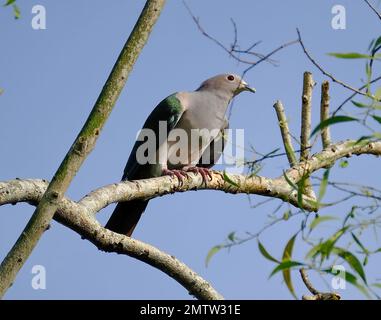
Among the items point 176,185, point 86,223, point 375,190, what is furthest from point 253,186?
point 375,190

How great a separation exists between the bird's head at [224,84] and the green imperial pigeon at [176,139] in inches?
2.9

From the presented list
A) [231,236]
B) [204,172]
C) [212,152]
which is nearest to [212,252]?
[231,236]

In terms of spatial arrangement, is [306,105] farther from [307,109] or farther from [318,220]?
[318,220]

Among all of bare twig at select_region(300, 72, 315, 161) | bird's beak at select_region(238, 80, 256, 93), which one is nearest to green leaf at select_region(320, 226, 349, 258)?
bare twig at select_region(300, 72, 315, 161)

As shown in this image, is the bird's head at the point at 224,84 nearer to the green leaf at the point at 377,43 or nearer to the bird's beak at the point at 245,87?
the bird's beak at the point at 245,87

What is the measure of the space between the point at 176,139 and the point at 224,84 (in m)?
0.79

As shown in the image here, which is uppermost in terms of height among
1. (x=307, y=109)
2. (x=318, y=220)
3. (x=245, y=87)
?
(x=245, y=87)

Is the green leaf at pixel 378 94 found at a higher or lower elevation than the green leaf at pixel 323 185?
higher

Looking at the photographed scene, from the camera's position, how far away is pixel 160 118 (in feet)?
16.6

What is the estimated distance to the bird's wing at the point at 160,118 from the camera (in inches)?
196

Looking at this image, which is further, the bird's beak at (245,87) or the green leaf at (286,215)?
the bird's beak at (245,87)

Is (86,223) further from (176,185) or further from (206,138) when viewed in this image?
(206,138)

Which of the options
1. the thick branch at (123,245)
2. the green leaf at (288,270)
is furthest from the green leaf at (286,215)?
the thick branch at (123,245)
